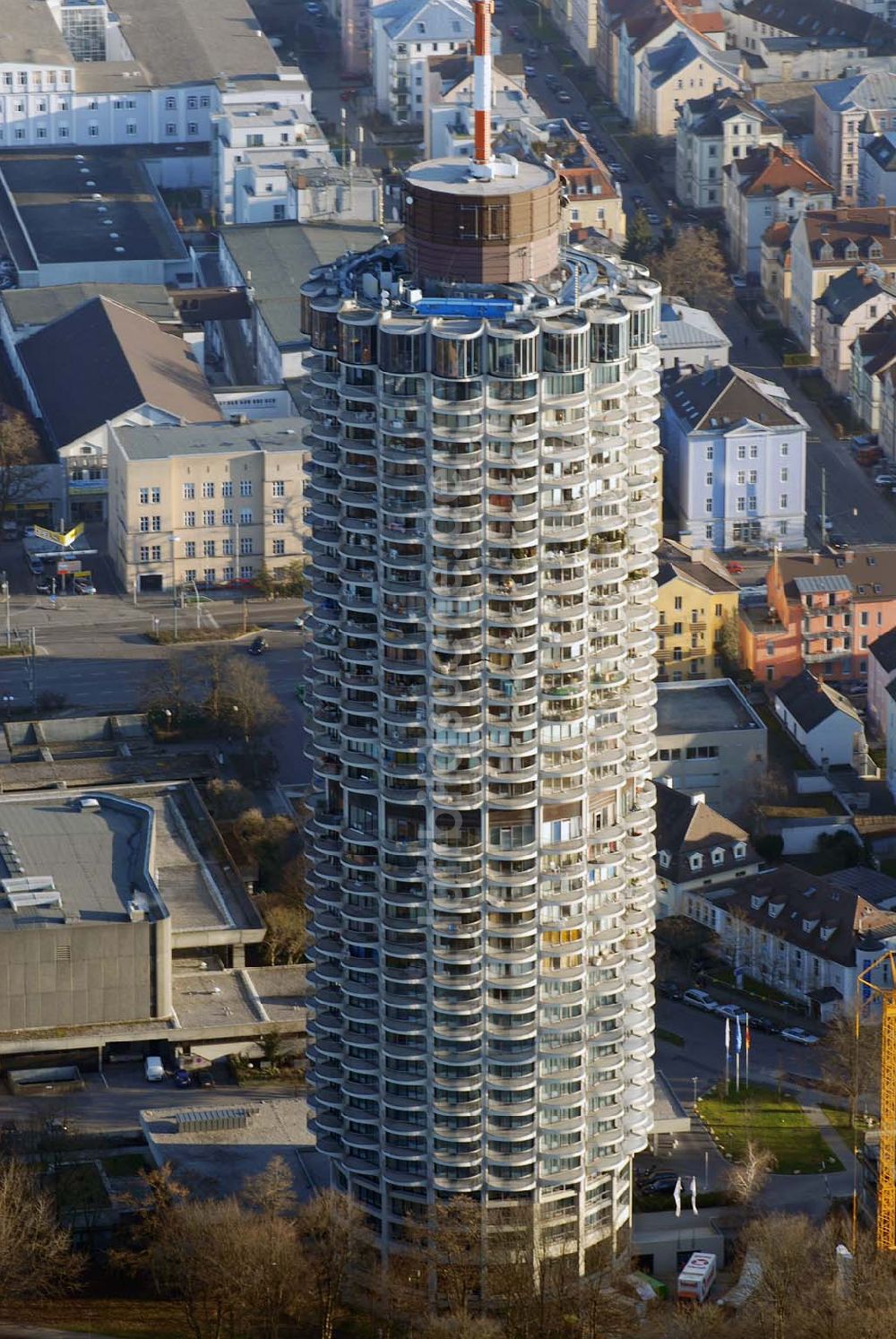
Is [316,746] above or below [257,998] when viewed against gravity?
above

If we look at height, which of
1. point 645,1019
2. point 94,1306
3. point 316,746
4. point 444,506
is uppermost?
point 444,506

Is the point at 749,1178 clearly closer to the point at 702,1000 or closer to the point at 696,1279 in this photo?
the point at 696,1279

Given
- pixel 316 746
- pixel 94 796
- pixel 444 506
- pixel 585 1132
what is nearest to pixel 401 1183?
pixel 585 1132

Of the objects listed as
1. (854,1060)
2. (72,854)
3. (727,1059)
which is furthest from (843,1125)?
(72,854)

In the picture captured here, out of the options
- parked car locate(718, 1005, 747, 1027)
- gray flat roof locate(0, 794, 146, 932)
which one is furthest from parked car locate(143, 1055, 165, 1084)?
parked car locate(718, 1005, 747, 1027)

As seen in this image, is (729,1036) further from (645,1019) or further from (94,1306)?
(94,1306)

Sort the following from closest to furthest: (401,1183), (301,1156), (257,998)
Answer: (401,1183)
(301,1156)
(257,998)

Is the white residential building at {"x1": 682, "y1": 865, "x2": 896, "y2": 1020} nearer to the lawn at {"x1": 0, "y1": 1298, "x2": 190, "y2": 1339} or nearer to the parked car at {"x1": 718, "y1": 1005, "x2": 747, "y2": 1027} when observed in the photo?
the parked car at {"x1": 718, "y1": 1005, "x2": 747, "y2": 1027}
